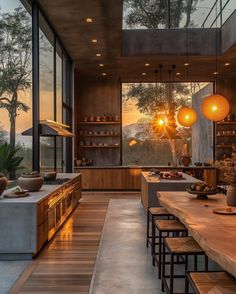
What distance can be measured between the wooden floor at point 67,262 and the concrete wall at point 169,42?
161 inches

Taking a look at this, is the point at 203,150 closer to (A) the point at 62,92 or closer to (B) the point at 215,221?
(A) the point at 62,92

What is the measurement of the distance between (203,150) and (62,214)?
22.4ft

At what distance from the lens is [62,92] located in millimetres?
9273

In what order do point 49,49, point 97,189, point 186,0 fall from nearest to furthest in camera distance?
1. point 49,49
2. point 186,0
3. point 97,189

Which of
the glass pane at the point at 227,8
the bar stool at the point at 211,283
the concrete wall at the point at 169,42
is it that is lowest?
the bar stool at the point at 211,283

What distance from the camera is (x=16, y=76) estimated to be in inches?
216

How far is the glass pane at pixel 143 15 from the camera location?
9062mm

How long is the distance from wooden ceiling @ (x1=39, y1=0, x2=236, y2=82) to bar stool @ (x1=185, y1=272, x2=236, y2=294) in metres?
4.64

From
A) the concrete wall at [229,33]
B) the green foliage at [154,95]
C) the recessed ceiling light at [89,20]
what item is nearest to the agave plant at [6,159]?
the recessed ceiling light at [89,20]

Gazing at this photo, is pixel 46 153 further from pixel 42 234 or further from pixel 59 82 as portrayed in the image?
pixel 42 234

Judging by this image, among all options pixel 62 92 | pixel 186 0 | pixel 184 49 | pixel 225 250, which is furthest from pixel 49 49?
pixel 225 250

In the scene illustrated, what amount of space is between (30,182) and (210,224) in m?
2.90

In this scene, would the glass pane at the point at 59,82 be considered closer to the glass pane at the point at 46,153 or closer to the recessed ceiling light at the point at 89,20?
the glass pane at the point at 46,153

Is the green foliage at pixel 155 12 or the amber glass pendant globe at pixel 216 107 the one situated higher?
the green foliage at pixel 155 12
